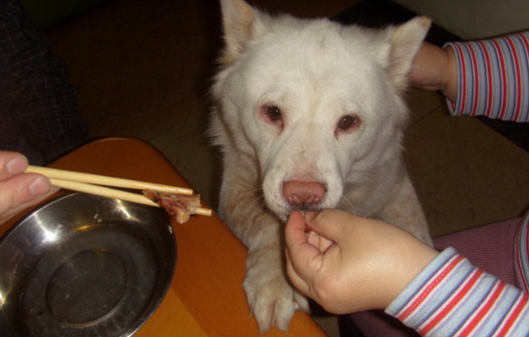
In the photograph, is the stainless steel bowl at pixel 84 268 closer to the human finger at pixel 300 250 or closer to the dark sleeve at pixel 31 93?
the human finger at pixel 300 250

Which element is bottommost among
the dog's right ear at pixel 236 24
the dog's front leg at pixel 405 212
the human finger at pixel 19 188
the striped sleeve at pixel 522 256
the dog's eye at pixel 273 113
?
the dog's front leg at pixel 405 212

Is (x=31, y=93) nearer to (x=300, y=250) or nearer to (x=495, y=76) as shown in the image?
(x=300, y=250)

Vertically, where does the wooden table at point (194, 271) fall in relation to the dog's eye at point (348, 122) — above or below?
below

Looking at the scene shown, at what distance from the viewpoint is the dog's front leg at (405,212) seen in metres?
1.88

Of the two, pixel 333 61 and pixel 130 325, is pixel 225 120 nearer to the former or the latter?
pixel 333 61

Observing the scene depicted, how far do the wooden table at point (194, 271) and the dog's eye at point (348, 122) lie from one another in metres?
0.57

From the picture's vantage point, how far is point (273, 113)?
1.50 metres

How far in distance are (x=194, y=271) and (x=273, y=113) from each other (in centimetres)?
64

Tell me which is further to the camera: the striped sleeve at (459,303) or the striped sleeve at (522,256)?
the striped sleeve at (522,256)

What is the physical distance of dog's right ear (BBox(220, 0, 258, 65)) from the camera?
1599 millimetres

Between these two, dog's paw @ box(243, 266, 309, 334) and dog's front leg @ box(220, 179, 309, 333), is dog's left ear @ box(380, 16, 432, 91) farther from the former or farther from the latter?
dog's paw @ box(243, 266, 309, 334)

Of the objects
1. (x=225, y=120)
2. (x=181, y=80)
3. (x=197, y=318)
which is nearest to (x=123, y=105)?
(x=181, y=80)

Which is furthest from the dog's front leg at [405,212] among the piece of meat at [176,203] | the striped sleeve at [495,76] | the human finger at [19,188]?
the human finger at [19,188]

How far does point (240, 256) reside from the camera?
1.26m
